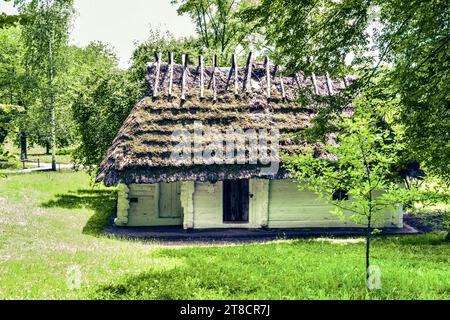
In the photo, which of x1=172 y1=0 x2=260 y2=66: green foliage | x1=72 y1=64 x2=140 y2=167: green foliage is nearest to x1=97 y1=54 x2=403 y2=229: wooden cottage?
x1=72 y1=64 x2=140 y2=167: green foliage

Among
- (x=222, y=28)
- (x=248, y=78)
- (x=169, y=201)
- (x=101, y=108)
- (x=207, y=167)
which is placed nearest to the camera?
(x=207, y=167)

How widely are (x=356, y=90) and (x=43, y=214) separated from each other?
12.9 meters

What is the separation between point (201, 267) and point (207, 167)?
6.74 metres

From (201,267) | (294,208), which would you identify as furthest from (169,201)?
(201,267)

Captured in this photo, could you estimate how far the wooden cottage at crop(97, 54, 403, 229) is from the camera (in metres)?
14.7

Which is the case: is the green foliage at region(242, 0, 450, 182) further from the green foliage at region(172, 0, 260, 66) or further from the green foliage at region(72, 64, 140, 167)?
the green foliage at region(172, 0, 260, 66)

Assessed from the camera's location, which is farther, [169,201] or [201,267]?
[169,201]

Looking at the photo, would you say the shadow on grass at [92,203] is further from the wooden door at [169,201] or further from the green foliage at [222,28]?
the green foliage at [222,28]

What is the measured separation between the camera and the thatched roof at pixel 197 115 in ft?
47.6

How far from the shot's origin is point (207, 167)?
14.8 m

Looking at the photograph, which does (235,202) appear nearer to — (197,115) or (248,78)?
(197,115)

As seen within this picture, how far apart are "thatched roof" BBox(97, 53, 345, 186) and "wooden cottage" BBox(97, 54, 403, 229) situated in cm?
4

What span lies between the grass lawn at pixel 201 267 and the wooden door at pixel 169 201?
9.35 feet

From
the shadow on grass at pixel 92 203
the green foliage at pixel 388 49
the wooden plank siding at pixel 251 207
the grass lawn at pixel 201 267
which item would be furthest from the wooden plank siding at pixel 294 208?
the green foliage at pixel 388 49
